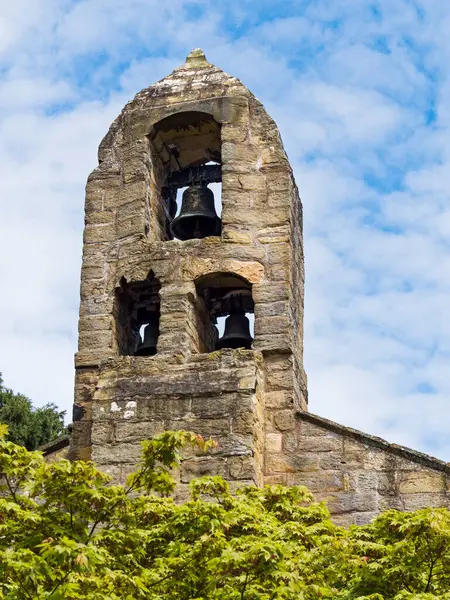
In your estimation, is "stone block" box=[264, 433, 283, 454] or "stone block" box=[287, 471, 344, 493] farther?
"stone block" box=[264, 433, 283, 454]

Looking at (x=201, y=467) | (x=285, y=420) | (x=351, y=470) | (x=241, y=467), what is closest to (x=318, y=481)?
(x=351, y=470)

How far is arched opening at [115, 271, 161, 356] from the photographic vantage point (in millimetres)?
14906

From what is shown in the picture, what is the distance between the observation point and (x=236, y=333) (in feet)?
49.7

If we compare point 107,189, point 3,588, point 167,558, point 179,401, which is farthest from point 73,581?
point 107,189

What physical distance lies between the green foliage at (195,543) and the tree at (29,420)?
9.28 meters

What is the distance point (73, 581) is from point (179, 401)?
4497mm

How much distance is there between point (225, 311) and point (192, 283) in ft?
2.88

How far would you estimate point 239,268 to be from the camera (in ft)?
48.1

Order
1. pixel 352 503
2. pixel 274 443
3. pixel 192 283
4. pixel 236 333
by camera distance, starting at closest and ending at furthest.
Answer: pixel 352 503, pixel 274 443, pixel 192 283, pixel 236 333

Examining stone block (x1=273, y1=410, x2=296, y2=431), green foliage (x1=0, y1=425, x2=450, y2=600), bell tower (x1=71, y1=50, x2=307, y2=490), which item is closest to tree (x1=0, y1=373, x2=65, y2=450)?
bell tower (x1=71, y1=50, x2=307, y2=490)

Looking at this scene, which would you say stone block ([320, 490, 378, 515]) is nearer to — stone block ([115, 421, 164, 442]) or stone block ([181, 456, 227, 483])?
stone block ([181, 456, 227, 483])

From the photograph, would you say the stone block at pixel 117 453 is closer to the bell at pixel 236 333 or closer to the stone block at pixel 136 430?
the stone block at pixel 136 430

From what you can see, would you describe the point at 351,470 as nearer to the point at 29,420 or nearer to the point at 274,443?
the point at 274,443

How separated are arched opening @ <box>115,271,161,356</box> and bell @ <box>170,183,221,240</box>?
0.94 m
